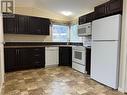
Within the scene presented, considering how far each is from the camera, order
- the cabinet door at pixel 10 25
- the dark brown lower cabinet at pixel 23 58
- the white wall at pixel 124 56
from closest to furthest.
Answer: the white wall at pixel 124 56, the dark brown lower cabinet at pixel 23 58, the cabinet door at pixel 10 25

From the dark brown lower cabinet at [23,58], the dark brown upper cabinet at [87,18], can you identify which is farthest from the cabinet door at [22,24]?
the dark brown upper cabinet at [87,18]

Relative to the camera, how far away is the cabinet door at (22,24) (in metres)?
4.22

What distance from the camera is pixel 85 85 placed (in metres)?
2.81

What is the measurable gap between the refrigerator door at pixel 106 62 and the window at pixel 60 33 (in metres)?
2.63

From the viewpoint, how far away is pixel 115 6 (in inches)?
101

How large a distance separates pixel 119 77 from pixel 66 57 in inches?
105

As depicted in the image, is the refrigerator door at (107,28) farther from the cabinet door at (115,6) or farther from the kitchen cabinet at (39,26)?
the kitchen cabinet at (39,26)

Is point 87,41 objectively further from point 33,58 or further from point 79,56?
point 33,58

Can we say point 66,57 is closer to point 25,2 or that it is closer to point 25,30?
point 25,30

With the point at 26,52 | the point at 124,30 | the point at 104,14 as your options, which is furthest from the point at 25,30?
the point at 124,30

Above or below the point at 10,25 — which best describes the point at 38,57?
below

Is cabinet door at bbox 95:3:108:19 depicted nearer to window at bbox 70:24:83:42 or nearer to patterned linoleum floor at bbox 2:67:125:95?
patterned linoleum floor at bbox 2:67:125:95

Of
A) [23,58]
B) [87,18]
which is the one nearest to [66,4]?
[87,18]

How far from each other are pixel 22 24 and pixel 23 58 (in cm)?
131
